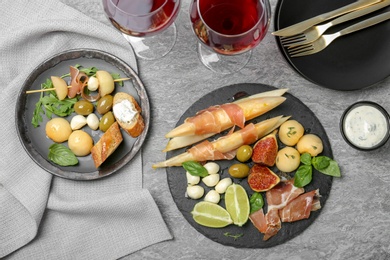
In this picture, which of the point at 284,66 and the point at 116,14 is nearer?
the point at 116,14

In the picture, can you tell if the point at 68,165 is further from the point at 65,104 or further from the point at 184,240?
the point at 184,240

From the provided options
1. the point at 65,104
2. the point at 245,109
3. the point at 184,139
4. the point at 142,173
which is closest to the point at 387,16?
the point at 245,109

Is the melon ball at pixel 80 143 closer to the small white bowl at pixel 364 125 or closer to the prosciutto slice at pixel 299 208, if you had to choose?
the prosciutto slice at pixel 299 208

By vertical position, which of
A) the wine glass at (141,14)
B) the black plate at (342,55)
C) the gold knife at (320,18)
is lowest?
the black plate at (342,55)

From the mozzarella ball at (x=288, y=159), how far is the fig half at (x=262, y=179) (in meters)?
0.05

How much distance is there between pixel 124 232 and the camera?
2234mm

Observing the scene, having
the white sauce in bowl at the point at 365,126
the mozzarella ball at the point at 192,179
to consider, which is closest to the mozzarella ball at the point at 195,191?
the mozzarella ball at the point at 192,179

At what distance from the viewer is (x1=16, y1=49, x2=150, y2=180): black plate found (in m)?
2.17

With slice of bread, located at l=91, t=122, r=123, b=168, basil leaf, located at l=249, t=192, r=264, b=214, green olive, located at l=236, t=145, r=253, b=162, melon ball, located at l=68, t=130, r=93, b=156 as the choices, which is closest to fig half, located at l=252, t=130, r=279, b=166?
green olive, located at l=236, t=145, r=253, b=162

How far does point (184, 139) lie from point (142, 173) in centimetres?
20

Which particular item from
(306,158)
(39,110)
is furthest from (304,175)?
(39,110)

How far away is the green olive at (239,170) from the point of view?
2.17 meters

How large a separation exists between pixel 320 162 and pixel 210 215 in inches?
17.0

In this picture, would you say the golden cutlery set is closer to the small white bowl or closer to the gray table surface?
the gray table surface
